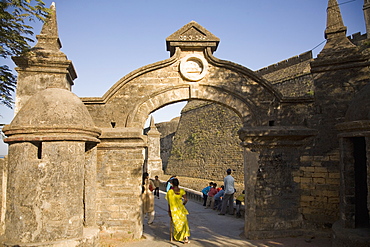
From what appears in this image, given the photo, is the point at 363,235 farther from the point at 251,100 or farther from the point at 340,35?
the point at 340,35

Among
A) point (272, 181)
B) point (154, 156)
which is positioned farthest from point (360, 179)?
point (154, 156)

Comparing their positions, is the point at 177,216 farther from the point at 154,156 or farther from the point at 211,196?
Answer: the point at 154,156

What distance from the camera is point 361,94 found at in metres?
6.04

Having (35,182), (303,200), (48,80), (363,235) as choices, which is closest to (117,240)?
(35,182)

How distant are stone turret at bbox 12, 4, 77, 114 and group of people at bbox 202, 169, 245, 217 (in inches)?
224

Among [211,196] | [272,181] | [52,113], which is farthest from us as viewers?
[211,196]

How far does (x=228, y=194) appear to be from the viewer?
33.3ft

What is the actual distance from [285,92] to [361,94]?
54.1ft

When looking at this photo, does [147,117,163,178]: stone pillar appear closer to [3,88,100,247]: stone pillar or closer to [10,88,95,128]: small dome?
[10,88,95,128]: small dome

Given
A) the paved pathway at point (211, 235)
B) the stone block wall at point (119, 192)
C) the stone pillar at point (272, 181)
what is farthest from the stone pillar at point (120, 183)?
the stone pillar at point (272, 181)

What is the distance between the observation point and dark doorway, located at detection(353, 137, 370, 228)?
6.36m

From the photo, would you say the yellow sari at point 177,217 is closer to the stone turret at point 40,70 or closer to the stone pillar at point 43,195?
the stone pillar at point 43,195

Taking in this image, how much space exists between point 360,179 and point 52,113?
6.17 meters

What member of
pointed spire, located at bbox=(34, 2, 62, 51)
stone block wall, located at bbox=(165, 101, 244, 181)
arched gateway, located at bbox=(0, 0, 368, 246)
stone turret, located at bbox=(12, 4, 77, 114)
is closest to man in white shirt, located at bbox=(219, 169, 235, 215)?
arched gateway, located at bbox=(0, 0, 368, 246)
